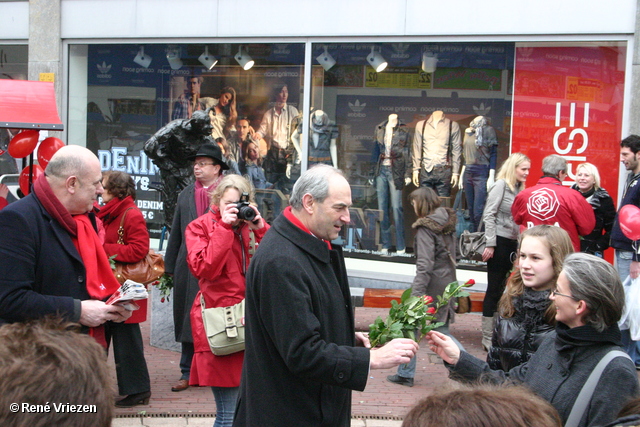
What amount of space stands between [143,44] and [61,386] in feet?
35.8

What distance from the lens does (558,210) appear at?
6.93m

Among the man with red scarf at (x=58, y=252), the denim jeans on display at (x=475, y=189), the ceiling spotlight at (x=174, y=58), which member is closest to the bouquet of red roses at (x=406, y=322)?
the man with red scarf at (x=58, y=252)

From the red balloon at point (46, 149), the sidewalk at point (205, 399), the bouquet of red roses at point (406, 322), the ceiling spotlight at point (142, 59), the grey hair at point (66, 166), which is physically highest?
the ceiling spotlight at point (142, 59)

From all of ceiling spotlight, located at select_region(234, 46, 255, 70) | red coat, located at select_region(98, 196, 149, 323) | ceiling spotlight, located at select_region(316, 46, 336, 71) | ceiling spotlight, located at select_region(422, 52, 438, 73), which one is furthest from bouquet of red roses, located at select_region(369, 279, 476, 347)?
ceiling spotlight, located at select_region(234, 46, 255, 70)

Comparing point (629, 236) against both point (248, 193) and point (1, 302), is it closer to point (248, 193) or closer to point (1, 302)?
point (248, 193)

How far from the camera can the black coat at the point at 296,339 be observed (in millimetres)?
2869

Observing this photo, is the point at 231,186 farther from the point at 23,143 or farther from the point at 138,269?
the point at 23,143

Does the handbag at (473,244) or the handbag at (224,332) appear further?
the handbag at (473,244)

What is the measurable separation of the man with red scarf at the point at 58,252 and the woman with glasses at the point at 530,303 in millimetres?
1894

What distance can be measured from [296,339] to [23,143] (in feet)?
14.9

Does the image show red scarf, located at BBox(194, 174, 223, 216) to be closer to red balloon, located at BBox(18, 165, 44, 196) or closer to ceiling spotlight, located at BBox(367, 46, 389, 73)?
red balloon, located at BBox(18, 165, 44, 196)

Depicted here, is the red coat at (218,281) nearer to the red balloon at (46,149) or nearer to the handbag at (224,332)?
the handbag at (224,332)

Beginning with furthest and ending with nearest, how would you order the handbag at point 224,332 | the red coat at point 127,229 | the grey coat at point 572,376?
the red coat at point 127,229 < the handbag at point 224,332 < the grey coat at point 572,376

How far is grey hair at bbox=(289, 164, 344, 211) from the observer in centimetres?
311
